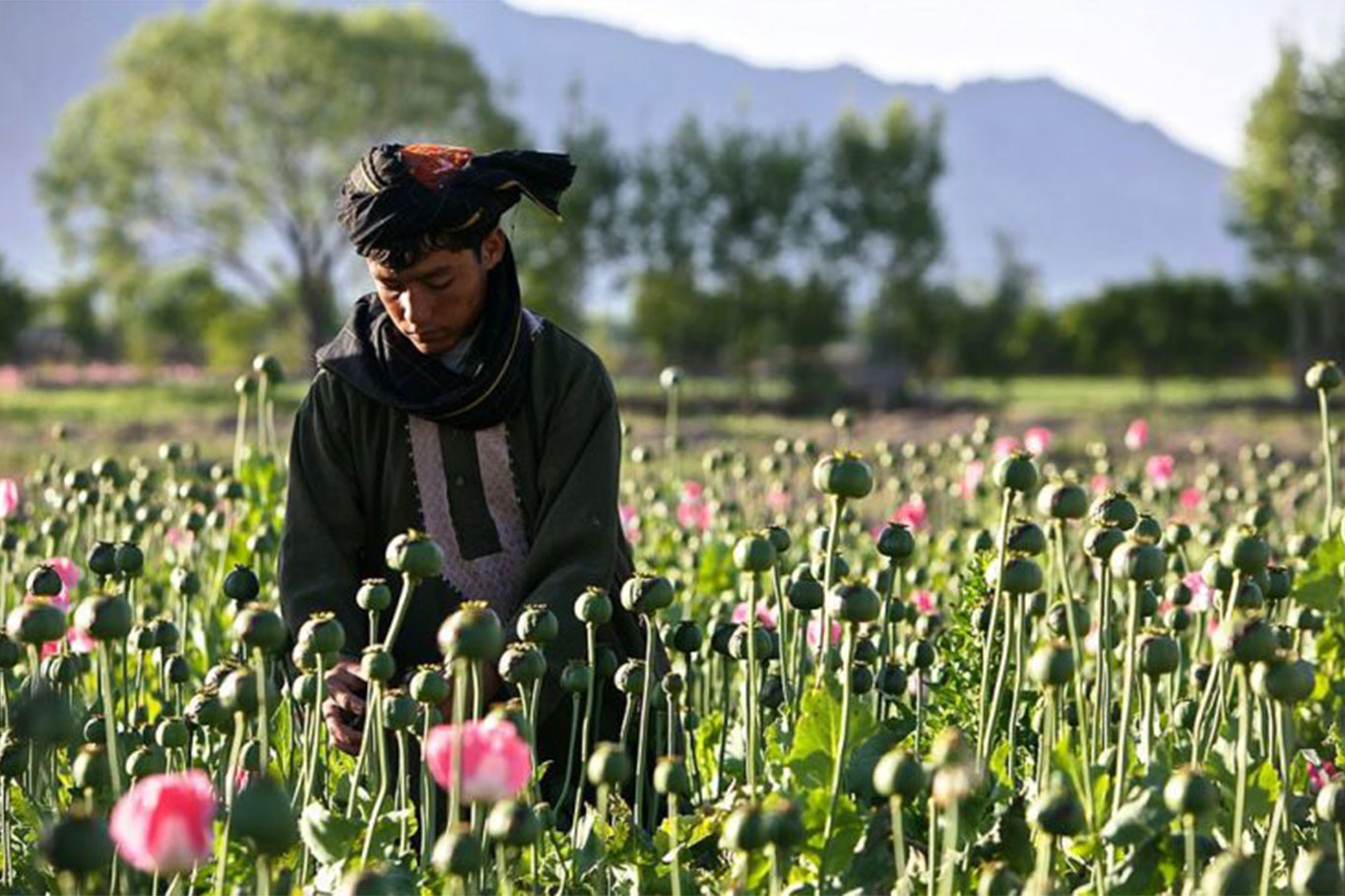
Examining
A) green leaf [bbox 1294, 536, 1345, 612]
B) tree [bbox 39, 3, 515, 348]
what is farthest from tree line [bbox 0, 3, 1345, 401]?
green leaf [bbox 1294, 536, 1345, 612]

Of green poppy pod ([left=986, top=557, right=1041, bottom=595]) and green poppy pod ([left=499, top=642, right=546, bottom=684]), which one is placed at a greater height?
green poppy pod ([left=986, top=557, right=1041, bottom=595])

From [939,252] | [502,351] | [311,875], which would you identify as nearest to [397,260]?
[502,351]

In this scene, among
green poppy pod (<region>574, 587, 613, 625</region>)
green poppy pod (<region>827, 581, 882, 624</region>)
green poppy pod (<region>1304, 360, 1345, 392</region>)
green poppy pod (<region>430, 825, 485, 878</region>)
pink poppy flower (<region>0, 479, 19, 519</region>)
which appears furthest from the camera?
pink poppy flower (<region>0, 479, 19, 519</region>)

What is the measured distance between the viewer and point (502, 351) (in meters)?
3.53

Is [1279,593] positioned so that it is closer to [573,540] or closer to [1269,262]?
[573,540]

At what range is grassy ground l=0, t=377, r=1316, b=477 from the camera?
55.2 feet

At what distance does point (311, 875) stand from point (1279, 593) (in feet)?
5.89

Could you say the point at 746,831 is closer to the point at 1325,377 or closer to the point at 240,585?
the point at 240,585

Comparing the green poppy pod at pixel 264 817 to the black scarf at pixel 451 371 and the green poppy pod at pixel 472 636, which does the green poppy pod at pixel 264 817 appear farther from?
the black scarf at pixel 451 371

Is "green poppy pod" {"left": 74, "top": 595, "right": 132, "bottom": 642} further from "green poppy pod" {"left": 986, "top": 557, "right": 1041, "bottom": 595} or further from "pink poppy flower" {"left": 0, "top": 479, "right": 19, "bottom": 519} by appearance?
"pink poppy flower" {"left": 0, "top": 479, "right": 19, "bottom": 519}

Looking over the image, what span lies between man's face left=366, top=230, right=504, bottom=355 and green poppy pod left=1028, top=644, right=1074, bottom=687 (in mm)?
1533

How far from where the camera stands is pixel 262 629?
2357 millimetres

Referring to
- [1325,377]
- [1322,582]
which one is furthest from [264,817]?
[1322,582]

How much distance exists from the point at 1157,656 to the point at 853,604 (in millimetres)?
433
